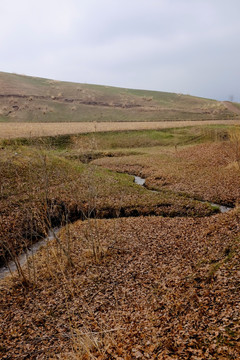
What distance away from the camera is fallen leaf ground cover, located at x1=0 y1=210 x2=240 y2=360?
5.62 meters

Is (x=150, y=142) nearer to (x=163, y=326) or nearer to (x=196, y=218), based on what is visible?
(x=196, y=218)

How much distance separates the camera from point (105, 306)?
26.2 ft

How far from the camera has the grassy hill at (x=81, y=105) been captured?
64.0m

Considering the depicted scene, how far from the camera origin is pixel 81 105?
76.4 metres

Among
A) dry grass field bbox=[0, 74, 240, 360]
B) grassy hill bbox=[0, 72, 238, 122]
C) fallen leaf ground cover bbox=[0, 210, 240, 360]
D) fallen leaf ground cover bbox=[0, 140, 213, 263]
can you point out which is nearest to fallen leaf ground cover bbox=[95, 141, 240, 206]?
dry grass field bbox=[0, 74, 240, 360]

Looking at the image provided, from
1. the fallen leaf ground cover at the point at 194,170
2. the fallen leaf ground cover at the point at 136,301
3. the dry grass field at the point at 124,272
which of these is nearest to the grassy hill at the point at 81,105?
the fallen leaf ground cover at the point at 194,170

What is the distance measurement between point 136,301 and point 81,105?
73450 millimetres

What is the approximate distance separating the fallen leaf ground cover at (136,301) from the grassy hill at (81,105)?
158 ft

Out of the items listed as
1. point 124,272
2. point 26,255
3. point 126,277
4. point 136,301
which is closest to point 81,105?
point 26,255

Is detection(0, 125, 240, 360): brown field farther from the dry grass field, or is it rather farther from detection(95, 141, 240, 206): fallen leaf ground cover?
detection(95, 141, 240, 206): fallen leaf ground cover

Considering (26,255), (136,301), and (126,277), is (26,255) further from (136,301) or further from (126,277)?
(136,301)

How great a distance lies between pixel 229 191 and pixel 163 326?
14.4 metres

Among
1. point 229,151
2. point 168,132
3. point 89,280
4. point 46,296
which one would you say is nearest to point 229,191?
point 229,151

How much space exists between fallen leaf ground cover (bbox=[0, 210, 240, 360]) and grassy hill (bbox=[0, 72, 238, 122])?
4828cm
